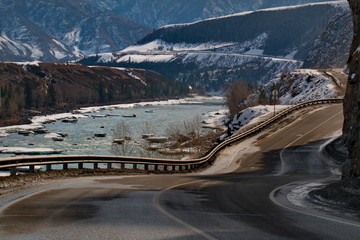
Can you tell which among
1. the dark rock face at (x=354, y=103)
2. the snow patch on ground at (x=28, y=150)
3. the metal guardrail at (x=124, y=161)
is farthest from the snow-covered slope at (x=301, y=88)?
the dark rock face at (x=354, y=103)

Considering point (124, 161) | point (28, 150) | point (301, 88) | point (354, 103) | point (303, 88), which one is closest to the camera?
point (354, 103)

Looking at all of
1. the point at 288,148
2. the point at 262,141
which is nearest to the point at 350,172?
the point at 288,148

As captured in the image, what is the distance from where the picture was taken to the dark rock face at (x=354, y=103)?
679 inches

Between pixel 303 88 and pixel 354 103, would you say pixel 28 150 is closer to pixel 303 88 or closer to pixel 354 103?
pixel 354 103

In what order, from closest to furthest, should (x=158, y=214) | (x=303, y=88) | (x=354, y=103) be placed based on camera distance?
(x=158, y=214) → (x=354, y=103) → (x=303, y=88)

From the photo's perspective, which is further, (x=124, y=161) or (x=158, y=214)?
(x=124, y=161)

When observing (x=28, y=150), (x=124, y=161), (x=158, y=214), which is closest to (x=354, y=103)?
(x=158, y=214)

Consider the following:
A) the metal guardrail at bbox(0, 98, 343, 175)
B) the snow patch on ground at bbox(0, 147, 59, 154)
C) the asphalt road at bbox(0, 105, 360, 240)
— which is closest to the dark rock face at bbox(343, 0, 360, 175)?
the asphalt road at bbox(0, 105, 360, 240)

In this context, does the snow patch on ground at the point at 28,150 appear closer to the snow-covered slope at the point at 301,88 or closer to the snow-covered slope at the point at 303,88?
the snow-covered slope at the point at 301,88

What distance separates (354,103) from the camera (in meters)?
19.8

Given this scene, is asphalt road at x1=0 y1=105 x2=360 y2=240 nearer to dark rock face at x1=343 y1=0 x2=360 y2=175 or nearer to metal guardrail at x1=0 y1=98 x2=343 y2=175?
metal guardrail at x1=0 y1=98 x2=343 y2=175

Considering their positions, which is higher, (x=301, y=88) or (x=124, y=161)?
(x=301, y=88)

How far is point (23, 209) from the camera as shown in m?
11.2

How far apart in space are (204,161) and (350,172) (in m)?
20.4
